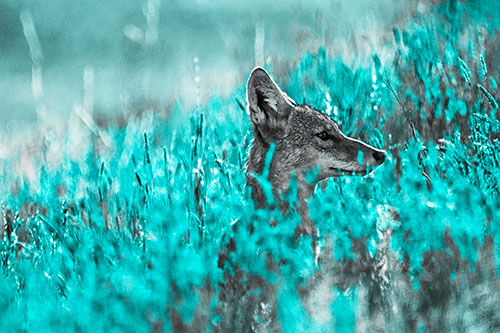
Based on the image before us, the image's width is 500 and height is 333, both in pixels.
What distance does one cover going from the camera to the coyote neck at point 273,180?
231cm

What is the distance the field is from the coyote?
0.05 m

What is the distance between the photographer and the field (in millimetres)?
2207

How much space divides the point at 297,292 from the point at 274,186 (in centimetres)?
53

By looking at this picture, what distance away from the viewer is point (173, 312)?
2.20 metres

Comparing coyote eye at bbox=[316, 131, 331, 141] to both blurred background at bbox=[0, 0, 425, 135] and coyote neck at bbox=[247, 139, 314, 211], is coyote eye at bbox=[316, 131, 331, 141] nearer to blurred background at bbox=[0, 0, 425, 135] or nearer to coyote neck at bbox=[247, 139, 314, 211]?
coyote neck at bbox=[247, 139, 314, 211]

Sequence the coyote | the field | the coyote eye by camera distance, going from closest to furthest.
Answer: the field, the coyote, the coyote eye

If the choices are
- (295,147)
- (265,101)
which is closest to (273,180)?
(295,147)

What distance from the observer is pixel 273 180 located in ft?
8.14

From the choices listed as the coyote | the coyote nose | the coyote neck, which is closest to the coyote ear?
the coyote

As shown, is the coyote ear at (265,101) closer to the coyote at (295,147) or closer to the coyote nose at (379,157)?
the coyote at (295,147)

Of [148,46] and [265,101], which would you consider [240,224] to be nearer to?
[265,101]

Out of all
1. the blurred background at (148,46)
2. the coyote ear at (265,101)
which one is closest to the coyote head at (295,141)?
the coyote ear at (265,101)

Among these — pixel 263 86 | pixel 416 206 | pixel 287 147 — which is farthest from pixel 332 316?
pixel 263 86

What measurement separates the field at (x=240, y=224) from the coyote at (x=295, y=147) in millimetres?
52
